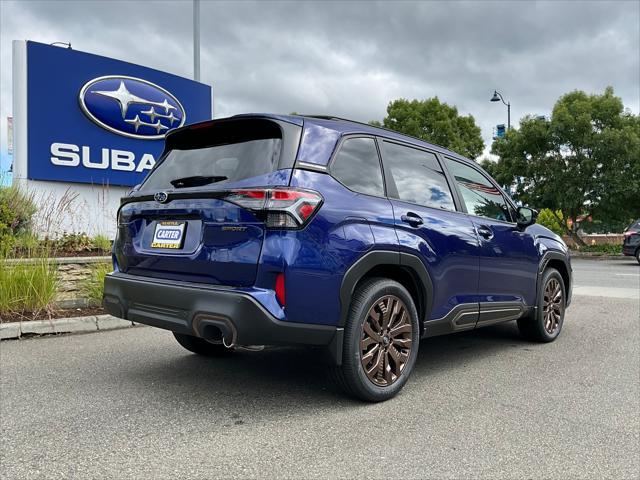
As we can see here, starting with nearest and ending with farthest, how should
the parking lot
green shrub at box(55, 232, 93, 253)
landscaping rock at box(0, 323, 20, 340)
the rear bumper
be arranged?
the parking lot
the rear bumper
landscaping rock at box(0, 323, 20, 340)
green shrub at box(55, 232, 93, 253)

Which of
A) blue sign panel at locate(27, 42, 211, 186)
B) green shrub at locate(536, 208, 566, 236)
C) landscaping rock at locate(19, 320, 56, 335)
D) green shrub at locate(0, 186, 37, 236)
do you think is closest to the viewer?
landscaping rock at locate(19, 320, 56, 335)

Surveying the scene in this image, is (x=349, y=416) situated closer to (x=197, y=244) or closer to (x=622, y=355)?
(x=197, y=244)

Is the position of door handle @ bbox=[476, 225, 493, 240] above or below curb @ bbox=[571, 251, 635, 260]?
above

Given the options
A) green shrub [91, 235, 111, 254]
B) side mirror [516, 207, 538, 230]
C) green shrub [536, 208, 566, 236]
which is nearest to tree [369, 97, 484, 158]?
green shrub [536, 208, 566, 236]

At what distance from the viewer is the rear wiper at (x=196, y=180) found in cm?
346

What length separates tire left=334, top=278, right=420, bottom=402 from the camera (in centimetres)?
337

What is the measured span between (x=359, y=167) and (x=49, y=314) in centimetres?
425

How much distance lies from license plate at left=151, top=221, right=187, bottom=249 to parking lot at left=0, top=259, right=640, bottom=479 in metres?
1.05

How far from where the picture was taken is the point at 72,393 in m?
3.81

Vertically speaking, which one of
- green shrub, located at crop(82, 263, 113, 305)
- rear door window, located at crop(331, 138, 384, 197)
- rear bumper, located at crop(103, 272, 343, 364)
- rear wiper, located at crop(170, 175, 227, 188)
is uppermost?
rear door window, located at crop(331, 138, 384, 197)

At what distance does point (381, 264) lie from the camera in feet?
11.6

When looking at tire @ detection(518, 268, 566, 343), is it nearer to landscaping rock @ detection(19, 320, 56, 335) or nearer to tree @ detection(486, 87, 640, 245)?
landscaping rock @ detection(19, 320, 56, 335)

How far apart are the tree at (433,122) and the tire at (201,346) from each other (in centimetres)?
2912

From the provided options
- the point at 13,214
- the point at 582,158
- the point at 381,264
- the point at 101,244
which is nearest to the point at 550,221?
the point at 582,158
